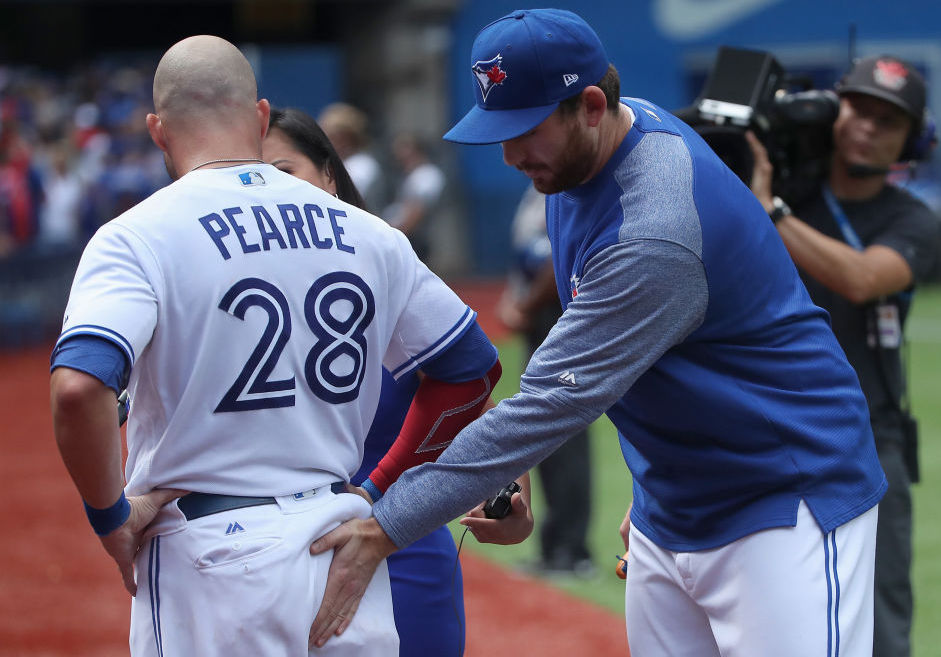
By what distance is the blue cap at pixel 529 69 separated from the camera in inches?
97.3

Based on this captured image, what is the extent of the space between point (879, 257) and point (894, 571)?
1.03 m

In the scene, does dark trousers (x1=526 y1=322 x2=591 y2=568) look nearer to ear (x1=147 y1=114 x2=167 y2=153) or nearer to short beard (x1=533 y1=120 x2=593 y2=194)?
short beard (x1=533 y1=120 x2=593 y2=194)

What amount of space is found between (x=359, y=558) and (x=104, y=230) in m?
0.86

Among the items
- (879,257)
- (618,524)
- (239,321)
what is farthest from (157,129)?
(618,524)

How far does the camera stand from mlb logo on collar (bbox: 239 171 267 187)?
243 centimetres

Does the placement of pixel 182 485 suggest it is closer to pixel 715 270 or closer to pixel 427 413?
pixel 427 413

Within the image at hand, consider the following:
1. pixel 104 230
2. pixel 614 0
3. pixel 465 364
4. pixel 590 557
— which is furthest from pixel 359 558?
pixel 614 0

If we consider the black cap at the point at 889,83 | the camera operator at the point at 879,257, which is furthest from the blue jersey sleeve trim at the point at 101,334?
the black cap at the point at 889,83

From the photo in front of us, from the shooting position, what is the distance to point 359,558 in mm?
2479

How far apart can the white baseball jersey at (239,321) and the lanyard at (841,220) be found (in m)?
1.98

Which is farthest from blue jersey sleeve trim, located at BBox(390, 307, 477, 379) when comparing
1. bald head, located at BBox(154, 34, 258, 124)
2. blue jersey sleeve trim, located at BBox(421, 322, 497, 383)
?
bald head, located at BBox(154, 34, 258, 124)

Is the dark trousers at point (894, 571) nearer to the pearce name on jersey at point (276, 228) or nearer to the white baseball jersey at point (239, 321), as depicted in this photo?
the white baseball jersey at point (239, 321)

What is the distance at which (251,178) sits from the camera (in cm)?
244

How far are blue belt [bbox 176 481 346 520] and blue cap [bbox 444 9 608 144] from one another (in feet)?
2.85
